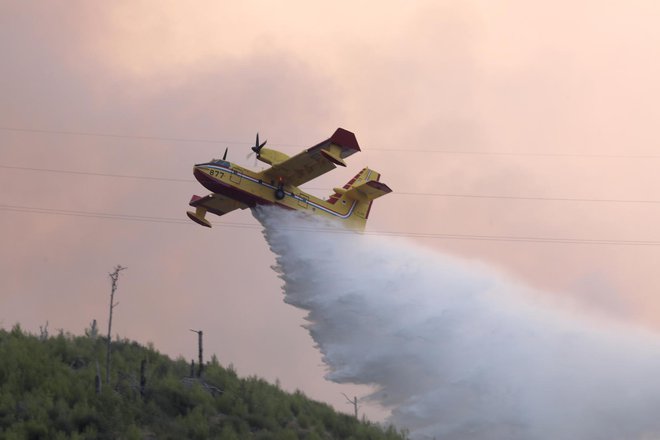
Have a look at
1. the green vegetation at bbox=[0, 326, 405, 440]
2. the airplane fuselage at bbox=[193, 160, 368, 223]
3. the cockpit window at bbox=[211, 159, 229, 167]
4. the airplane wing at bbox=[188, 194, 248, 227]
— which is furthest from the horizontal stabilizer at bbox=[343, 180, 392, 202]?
the green vegetation at bbox=[0, 326, 405, 440]

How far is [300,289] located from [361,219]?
5539 millimetres

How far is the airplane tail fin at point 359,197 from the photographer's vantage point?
4778cm

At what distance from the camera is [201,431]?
37.5 m

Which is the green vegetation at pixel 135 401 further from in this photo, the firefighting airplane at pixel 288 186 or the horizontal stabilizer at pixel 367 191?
the horizontal stabilizer at pixel 367 191

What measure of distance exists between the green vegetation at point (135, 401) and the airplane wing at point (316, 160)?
8.23m

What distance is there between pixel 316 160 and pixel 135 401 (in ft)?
41.2

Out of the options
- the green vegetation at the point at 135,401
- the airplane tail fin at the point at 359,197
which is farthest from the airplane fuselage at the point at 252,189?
the green vegetation at the point at 135,401

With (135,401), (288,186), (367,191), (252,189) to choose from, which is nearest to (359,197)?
(367,191)

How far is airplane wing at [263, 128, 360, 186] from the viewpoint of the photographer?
43.5 meters

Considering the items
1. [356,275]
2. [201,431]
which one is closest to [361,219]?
[356,275]

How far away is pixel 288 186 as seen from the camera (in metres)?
46.2

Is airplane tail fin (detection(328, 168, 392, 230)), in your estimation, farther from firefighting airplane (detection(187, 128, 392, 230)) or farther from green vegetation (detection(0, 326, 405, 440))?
green vegetation (detection(0, 326, 405, 440))

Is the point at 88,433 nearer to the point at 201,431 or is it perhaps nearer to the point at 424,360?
the point at 201,431

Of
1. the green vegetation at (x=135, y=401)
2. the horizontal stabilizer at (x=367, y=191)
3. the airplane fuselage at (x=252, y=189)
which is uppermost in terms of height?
the horizontal stabilizer at (x=367, y=191)
